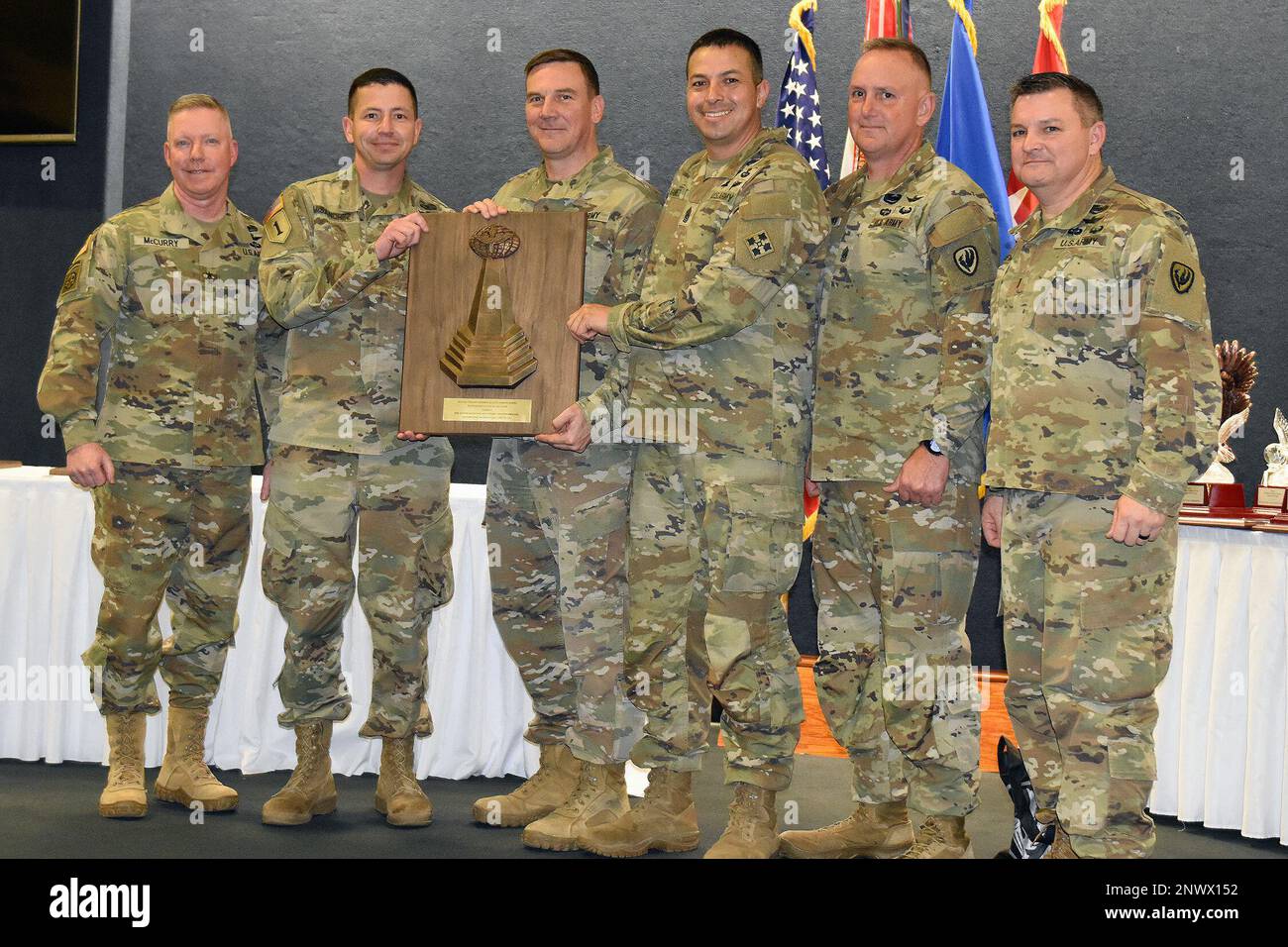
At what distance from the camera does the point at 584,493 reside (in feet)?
10.2

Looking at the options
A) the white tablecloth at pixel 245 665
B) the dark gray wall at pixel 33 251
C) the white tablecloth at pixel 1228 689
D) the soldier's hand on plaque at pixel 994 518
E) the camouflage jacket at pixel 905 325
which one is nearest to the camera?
the camouflage jacket at pixel 905 325

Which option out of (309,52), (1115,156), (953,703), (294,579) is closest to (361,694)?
(294,579)

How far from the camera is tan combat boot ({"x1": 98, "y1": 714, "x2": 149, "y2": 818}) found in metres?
3.33

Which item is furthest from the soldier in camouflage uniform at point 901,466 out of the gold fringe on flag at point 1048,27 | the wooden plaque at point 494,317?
the gold fringe on flag at point 1048,27

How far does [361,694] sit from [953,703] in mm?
1875

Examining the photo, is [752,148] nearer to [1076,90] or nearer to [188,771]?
[1076,90]

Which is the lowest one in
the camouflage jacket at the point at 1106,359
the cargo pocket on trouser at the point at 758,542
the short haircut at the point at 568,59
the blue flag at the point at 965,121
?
the cargo pocket on trouser at the point at 758,542

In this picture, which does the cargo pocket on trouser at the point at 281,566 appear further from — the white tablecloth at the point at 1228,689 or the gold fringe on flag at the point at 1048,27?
the gold fringe on flag at the point at 1048,27

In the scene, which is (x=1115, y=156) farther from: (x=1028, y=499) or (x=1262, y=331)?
(x=1028, y=499)

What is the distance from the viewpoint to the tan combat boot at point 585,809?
3.09 m

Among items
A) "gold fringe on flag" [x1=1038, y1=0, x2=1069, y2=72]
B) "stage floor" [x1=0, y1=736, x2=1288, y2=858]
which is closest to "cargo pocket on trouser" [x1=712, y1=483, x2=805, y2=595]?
"stage floor" [x1=0, y1=736, x2=1288, y2=858]

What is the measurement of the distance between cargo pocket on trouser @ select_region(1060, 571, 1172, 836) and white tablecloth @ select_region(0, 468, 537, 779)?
1.79 m

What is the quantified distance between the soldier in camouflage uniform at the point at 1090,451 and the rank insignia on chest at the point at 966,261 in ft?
0.22

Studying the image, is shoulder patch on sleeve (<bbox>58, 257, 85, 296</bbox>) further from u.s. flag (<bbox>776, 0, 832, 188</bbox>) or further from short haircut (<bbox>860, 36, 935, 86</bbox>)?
u.s. flag (<bbox>776, 0, 832, 188</bbox>)
